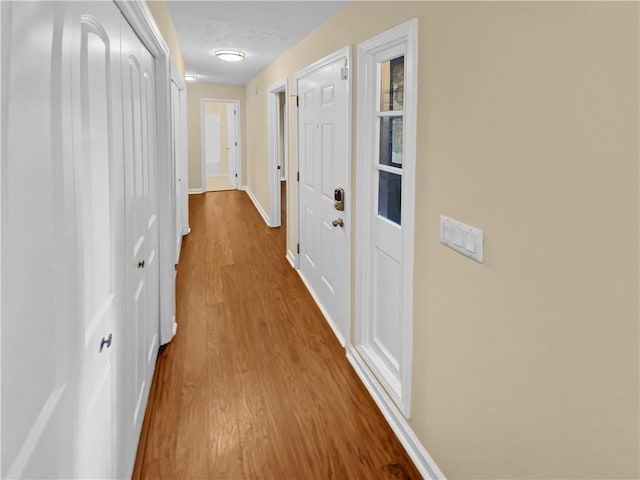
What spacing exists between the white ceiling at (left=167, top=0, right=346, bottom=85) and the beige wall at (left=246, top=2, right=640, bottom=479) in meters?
1.22

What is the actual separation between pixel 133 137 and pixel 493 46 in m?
1.40

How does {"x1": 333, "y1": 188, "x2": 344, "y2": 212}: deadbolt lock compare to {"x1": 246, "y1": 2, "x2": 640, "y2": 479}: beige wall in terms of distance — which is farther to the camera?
{"x1": 333, "y1": 188, "x2": 344, "y2": 212}: deadbolt lock

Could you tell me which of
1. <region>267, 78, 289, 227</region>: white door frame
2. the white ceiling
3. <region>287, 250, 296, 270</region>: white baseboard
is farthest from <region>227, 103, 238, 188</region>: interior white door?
<region>287, 250, 296, 270</region>: white baseboard

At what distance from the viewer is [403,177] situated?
1883 millimetres

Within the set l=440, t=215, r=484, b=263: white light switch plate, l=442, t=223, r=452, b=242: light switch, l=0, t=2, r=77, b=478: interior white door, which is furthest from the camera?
l=442, t=223, r=452, b=242: light switch

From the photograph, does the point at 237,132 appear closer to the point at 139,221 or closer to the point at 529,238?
the point at 139,221

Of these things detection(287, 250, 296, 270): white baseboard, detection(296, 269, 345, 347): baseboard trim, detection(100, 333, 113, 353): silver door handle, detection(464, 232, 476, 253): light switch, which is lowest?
detection(296, 269, 345, 347): baseboard trim

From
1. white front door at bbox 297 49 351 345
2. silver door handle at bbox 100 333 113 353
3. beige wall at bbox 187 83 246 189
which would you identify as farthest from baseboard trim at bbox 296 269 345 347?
beige wall at bbox 187 83 246 189

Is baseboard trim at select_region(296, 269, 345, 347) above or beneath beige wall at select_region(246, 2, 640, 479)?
beneath

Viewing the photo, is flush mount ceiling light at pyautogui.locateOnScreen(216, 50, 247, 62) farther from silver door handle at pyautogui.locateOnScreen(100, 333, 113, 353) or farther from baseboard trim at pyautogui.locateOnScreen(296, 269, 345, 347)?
silver door handle at pyautogui.locateOnScreen(100, 333, 113, 353)

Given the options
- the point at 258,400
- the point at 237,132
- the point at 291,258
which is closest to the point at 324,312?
the point at 258,400

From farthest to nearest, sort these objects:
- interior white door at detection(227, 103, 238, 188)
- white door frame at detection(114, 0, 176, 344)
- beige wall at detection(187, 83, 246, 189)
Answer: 1. interior white door at detection(227, 103, 238, 188)
2. beige wall at detection(187, 83, 246, 189)
3. white door frame at detection(114, 0, 176, 344)

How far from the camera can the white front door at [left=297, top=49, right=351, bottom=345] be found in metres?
2.72

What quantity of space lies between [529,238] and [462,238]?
304 millimetres
